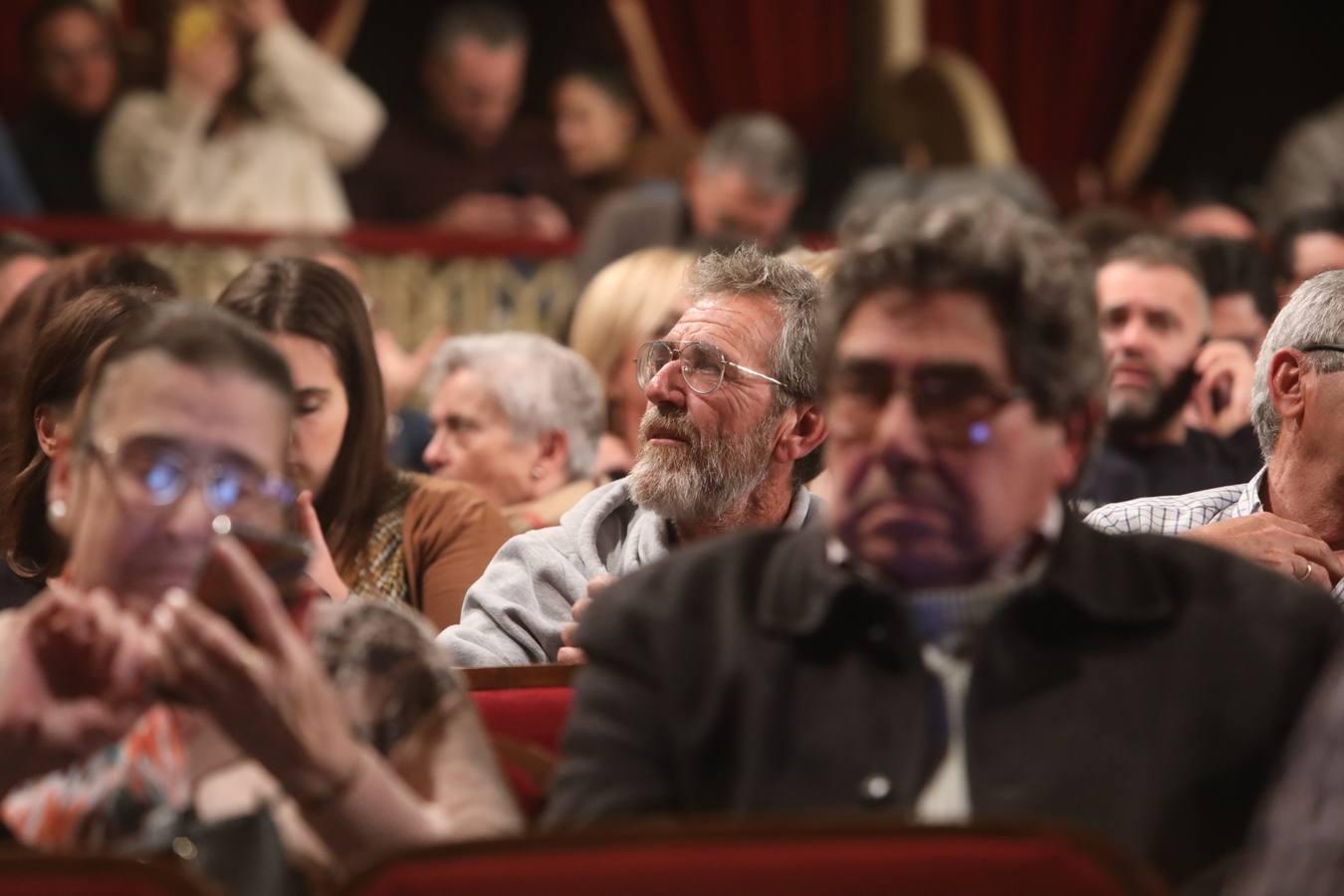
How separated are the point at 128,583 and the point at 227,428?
170 mm

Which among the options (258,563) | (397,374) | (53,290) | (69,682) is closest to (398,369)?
(397,374)

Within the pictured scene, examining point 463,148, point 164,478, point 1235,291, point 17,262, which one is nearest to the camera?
point 164,478

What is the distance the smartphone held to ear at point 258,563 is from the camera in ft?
6.42

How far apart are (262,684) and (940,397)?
692 millimetres

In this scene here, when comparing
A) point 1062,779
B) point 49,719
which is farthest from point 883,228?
point 49,719

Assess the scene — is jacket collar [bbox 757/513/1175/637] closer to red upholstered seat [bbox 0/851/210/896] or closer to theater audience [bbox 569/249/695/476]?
red upholstered seat [bbox 0/851/210/896]

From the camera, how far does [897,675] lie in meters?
2.04

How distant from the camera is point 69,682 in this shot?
6.29ft

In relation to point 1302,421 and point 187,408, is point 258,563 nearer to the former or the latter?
point 187,408

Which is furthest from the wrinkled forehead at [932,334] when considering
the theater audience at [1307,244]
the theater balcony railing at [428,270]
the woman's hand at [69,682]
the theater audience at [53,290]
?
the theater balcony railing at [428,270]

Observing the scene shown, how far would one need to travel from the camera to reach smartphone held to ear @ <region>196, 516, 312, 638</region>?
77.1 inches

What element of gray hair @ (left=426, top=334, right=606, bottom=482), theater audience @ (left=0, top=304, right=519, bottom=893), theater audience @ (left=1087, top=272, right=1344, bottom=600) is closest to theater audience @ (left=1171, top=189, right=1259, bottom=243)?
gray hair @ (left=426, top=334, right=606, bottom=482)

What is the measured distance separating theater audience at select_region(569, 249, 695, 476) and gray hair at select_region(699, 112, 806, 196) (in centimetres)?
174

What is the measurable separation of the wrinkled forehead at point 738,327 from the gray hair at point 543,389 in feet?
3.55
